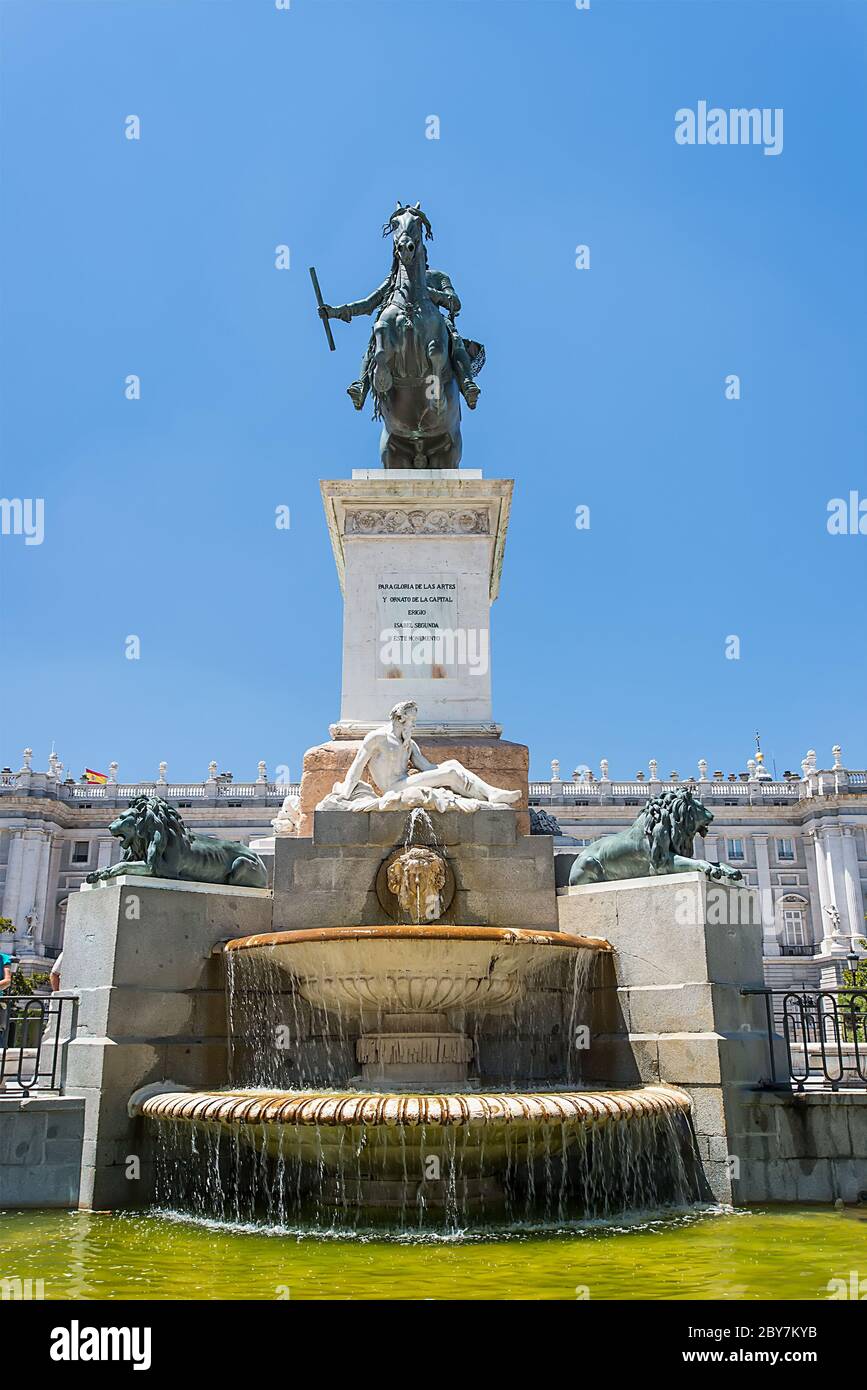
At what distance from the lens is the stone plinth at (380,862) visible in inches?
439

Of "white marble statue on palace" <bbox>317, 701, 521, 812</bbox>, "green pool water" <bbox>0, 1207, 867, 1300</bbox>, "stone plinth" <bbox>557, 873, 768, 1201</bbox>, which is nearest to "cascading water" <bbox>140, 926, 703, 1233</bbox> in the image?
"stone plinth" <bbox>557, 873, 768, 1201</bbox>

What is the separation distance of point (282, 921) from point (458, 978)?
7.59 feet

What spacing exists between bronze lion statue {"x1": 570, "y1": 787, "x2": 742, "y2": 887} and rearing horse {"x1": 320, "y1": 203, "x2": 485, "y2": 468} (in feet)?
22.0

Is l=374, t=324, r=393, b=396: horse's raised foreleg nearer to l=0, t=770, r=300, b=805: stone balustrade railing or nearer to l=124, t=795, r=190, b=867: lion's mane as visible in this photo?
l=124, t=795, r=190, b=867: lion's mane

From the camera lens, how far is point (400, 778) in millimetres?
11992

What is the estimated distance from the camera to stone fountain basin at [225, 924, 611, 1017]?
367 inches

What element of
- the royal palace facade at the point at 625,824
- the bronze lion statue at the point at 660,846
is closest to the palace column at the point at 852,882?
the royal palace facade at the point at 625,824

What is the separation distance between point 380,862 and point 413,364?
7.69 meters

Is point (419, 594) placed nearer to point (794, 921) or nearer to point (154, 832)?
point (154, 832)

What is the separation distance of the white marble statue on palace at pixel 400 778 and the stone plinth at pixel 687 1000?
178 cm

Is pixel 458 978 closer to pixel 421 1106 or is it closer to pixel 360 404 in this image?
pixel 421 1106

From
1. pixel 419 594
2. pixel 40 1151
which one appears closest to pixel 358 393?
pixel 419 594

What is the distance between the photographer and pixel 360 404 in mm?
15727
